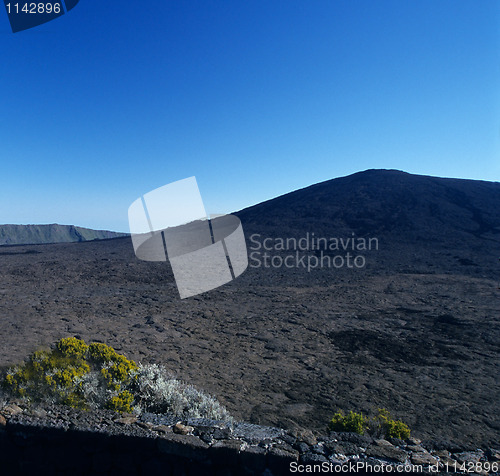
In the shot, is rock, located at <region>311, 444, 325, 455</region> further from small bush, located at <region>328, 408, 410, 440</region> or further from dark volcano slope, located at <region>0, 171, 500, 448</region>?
dark volcano slope, located at <region>0, 171, 500, 448</region>

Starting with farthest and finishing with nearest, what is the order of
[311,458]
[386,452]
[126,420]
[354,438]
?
[126,420] → [354,438] → [386,452] → [311,458]

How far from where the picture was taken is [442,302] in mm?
12242

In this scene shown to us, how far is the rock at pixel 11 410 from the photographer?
3567 mm

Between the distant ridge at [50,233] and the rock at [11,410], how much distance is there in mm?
95741

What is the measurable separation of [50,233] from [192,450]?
119 meters

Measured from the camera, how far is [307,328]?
944cm

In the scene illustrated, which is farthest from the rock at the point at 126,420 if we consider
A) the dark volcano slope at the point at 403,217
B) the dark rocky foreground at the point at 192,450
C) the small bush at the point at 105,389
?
the dark volcano slope at the point at 403,217

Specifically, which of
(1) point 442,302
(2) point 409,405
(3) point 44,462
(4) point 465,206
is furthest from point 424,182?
(3) point 44,462

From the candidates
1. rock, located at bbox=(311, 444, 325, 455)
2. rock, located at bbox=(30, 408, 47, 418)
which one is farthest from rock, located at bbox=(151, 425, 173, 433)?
rock, located at bbox=(311, 444, 325, 455)

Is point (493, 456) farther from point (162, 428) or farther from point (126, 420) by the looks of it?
point (126, 420)

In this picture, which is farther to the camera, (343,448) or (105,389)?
(105,389)

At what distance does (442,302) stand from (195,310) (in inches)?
311

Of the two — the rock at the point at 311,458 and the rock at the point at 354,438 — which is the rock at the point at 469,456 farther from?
the rock at the point at 311,458

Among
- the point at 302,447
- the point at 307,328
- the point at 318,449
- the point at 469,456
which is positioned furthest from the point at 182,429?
the point at 307,328
